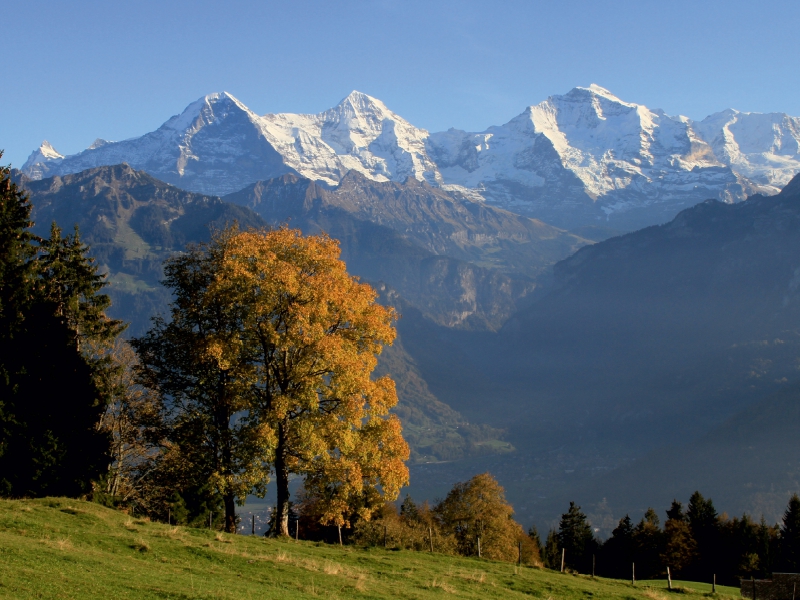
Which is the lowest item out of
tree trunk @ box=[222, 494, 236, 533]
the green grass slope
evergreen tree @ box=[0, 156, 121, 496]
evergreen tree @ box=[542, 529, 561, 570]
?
evergreen tree @ box=[542, 529, 561, 570]

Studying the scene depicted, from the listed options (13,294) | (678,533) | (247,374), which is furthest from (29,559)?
(678,533)

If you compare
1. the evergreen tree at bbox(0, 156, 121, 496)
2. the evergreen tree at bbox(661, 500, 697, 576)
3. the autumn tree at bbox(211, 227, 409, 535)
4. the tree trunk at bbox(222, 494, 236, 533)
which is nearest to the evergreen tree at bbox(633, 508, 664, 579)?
the evergreen tree at bbox(661, 500, 697, 576)

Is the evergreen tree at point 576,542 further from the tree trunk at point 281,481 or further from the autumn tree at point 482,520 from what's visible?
the tree trunk at point 281,481

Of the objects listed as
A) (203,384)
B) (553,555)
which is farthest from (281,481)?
(553,555)

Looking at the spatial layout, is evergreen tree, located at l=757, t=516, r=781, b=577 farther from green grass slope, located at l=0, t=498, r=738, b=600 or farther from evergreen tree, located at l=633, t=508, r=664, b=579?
green grass slope, located at l=0, t=498, r=738, b=600

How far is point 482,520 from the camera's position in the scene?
84125 mm

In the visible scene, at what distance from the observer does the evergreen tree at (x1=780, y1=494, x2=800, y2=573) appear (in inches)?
3804

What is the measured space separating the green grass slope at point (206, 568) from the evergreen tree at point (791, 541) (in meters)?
69.5

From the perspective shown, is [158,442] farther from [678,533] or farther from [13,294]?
[678,533]

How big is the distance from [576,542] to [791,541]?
104 ft

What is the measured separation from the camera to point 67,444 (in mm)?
40531

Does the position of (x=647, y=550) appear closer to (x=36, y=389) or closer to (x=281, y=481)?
(x=281, y=481)

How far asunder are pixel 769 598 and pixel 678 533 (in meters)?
68.4

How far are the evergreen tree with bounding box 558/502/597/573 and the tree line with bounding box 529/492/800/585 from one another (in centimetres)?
30
